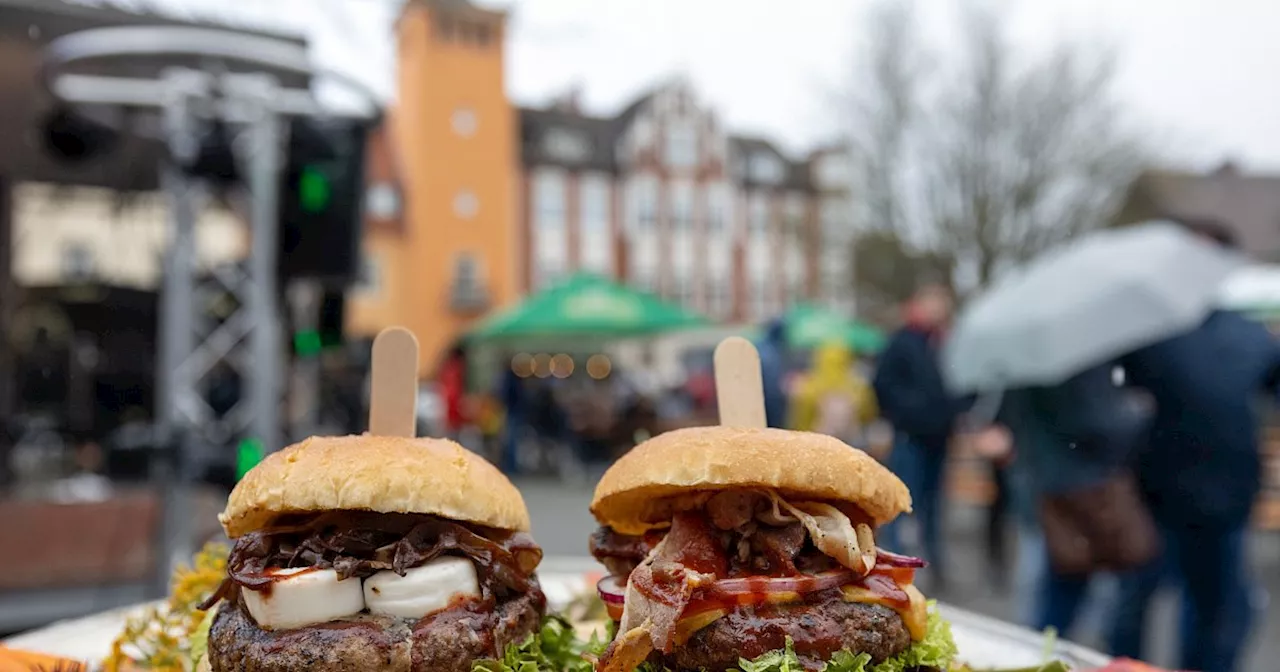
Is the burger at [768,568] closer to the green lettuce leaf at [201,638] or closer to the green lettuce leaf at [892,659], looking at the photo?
the green lettuce leaf at [892,659]

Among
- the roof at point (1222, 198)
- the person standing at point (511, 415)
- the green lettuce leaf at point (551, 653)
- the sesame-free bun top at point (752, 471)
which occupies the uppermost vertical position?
the roof at point (1222, 198)

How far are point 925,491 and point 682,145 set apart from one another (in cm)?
4119

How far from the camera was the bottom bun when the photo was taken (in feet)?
7.18

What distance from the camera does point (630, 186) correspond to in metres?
46.2

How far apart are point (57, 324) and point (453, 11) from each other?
941 cm

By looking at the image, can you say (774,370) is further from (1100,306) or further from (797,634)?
(797,634)

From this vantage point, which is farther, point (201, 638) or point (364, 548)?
point (201, 638)

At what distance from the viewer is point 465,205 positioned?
40.3 metres

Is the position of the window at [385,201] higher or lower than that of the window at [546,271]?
higher

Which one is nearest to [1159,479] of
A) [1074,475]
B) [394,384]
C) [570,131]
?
[1074,475]

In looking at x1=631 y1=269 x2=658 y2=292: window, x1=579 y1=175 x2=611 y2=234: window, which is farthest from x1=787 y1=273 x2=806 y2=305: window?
x1=579 y1=175 x2=611 y2=234: window

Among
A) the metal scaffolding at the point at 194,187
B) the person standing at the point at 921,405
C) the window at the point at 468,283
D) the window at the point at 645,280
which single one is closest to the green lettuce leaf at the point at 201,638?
the metal scaffolding at the point at 194,187

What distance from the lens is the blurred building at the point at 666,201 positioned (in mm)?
43938

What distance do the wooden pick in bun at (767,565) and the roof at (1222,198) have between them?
17.0 metres
